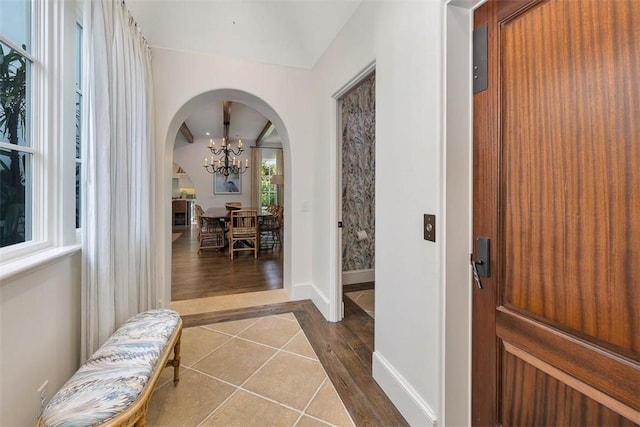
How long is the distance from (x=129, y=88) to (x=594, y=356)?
9.83 ft

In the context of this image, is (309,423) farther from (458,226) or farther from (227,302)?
(227,302)

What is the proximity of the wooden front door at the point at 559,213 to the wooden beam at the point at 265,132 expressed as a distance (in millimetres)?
6129

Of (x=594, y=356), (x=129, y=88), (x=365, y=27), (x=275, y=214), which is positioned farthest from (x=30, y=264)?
(x=275, y=214)

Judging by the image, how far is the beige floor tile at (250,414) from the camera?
150 cm

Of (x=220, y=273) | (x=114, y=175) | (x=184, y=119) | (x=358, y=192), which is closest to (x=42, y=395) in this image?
(x=114, y=175)

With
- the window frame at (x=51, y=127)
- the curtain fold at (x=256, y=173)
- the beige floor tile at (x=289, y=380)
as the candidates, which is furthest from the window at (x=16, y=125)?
the curtain fold at (x=256, y=173)

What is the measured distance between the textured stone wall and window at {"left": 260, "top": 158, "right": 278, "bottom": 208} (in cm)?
586

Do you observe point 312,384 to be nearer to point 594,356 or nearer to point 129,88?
point 594,356

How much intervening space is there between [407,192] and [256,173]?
26.7ft

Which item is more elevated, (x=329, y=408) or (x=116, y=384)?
(x=116, y=384)

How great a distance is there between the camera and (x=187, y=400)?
1.67m

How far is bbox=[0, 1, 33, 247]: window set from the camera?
1.19 m

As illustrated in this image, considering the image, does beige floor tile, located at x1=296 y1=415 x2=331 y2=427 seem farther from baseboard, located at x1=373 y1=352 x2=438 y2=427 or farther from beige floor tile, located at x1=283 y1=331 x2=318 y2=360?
beige floor tile, located at x1=283 y1=331 x2=318 y2=360

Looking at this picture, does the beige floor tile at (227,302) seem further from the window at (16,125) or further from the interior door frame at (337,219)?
the window at (16,125)
